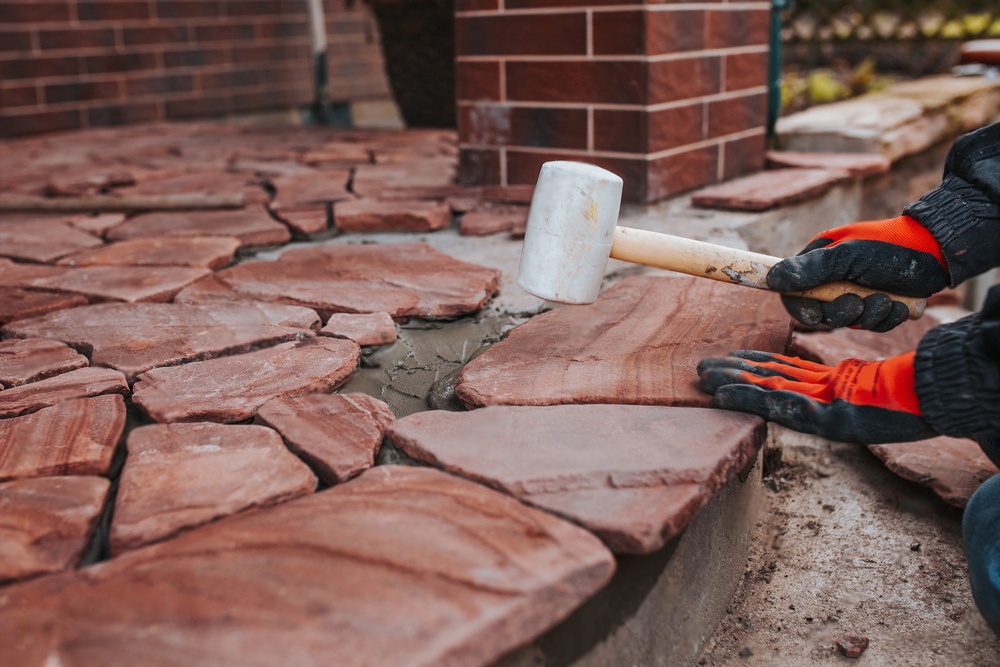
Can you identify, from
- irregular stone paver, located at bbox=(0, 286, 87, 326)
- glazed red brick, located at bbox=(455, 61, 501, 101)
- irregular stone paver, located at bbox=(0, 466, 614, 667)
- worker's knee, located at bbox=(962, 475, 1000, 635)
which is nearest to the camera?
irregular stone paver, located at bbox=(0, 466, 614, 667)

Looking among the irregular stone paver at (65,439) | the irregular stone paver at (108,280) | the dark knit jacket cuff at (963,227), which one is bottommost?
the irregular stone paver at (65,439)

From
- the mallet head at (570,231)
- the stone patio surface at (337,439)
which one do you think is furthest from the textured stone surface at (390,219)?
the mallet head at (570,231)

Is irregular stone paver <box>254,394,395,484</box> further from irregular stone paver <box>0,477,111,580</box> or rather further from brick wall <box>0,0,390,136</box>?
brick wall <box>0,0,390,136</box>

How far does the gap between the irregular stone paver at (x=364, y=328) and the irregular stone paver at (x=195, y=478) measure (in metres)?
0.40

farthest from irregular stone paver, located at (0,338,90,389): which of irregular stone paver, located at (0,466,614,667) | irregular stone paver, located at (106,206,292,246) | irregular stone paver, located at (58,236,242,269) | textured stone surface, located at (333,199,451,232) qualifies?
textured stone surface, located at (333,199,451,232)

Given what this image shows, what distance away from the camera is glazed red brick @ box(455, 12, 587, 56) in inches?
103

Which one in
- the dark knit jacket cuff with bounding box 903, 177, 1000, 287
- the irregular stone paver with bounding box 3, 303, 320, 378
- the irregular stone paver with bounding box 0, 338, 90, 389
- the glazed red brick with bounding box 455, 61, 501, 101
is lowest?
the irregular stone paver with bounding box 0, 338, 90, 389

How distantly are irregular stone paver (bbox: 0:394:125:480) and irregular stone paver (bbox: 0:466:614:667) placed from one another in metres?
0.27

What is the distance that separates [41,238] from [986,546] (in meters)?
2.46

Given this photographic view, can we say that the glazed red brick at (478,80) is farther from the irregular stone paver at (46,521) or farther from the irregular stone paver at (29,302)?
the irregular stone paver at (46,521)

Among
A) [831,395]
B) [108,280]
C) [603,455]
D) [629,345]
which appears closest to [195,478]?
[603,455]

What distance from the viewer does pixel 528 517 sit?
115 cm

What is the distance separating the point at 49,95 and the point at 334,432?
466 centimetres

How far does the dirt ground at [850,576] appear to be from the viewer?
1.47 meters
